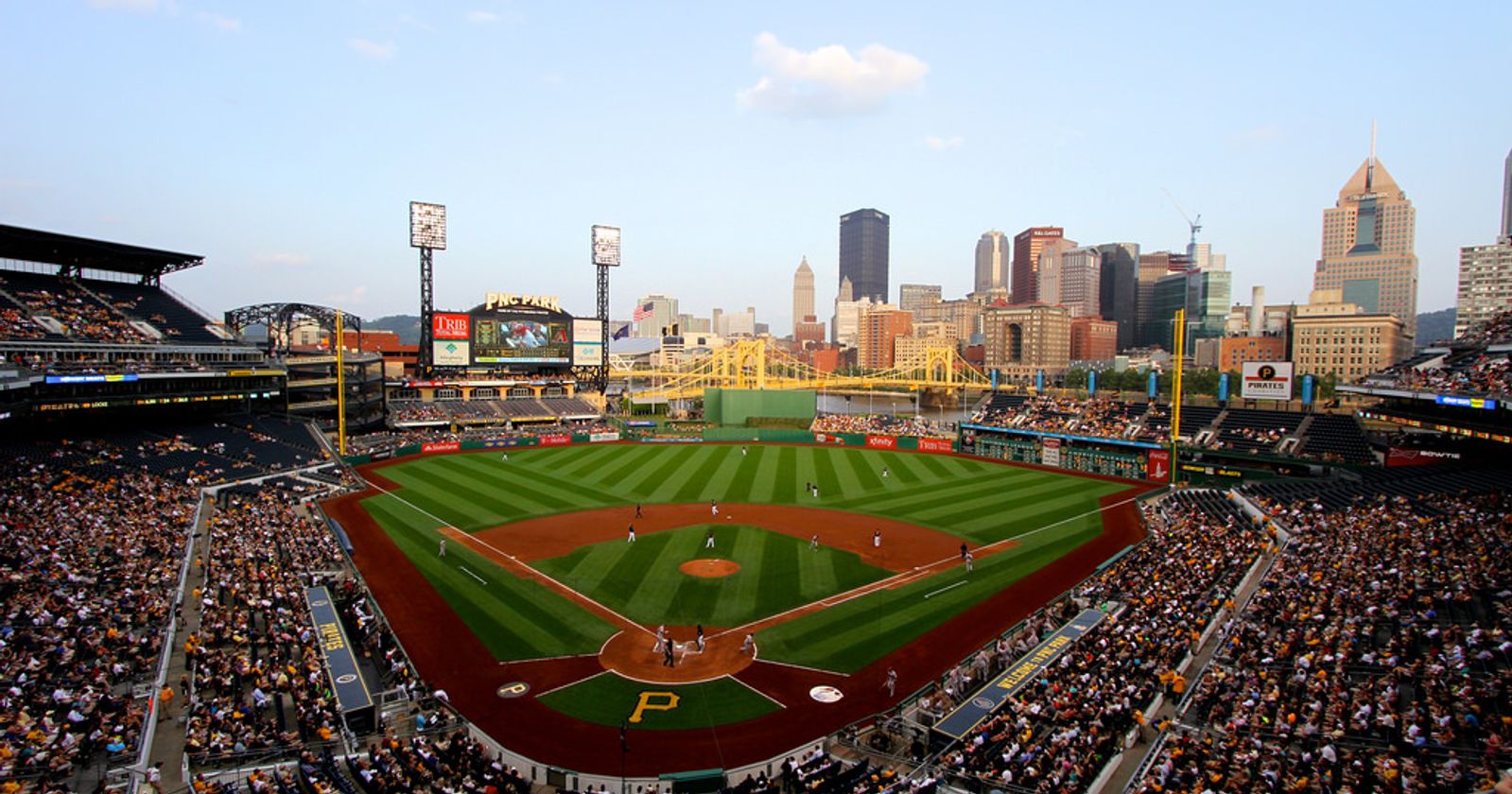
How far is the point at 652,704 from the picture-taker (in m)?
18.5

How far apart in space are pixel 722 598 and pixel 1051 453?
36960 mm

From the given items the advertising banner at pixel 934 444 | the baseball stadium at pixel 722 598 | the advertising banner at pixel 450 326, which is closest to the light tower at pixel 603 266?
the advertising banner at pixel 450 326

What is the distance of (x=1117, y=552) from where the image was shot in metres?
30.9

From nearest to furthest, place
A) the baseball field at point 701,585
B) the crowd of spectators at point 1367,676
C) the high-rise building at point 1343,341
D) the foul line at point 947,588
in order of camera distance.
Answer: the crowd of spectators at point 1367,676
the baseball field at point 701,585
the foul line at point 947,588
the high-rise building at point 1343,341

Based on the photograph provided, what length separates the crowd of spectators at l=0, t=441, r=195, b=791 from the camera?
14148 mm

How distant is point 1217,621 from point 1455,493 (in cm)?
1481

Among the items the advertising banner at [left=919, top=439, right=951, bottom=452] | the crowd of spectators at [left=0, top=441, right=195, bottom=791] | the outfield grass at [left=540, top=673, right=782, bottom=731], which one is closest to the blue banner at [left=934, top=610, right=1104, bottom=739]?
the outfield grass at [left=540, top=673, right=782, bottom=731]

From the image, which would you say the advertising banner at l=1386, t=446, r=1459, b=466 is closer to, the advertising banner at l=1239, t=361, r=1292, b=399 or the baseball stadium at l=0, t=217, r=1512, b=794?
the baseball stadium at l=0, t=217, r=1512, b=794

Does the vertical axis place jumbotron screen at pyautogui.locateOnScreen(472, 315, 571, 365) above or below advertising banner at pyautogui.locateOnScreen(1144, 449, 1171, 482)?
above

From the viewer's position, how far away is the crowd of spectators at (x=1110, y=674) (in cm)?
1452

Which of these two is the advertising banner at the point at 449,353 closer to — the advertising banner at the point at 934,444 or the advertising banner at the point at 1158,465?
the advertising banner at the point at 934,444

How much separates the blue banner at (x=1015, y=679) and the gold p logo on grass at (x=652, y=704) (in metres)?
6.29

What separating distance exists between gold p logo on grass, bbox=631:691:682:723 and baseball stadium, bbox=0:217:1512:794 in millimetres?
125

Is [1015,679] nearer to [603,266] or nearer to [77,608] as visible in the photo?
[77,608]
